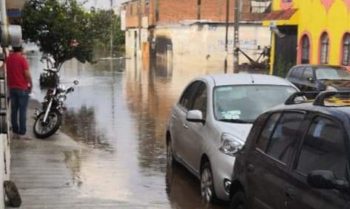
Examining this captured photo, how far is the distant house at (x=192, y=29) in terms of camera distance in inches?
2199

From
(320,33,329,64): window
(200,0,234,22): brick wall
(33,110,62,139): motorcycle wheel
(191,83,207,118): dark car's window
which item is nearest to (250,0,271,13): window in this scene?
(200,0,234,22): brick wall

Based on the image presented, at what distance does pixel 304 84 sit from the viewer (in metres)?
21.4

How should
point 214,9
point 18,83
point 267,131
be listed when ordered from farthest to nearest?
point 214,9 < point 18,83 < point 267,131

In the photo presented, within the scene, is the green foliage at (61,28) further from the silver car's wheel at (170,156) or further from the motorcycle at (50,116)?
the silver car's wheel at (170,156)

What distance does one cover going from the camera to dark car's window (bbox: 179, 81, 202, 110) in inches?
392

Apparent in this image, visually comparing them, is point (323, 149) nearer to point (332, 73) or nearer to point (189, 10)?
point (332, 73)

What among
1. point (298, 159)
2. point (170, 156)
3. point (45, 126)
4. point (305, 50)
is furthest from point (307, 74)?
point (298, 159)

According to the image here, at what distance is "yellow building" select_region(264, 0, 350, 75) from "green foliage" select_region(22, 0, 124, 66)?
9866 mm

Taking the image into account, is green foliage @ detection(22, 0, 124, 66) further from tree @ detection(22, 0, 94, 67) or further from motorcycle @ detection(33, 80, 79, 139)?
motorcycle @ detection(33, 80, 79, 139)

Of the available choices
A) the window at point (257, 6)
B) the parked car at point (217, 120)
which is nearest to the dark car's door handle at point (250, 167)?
the parked car at point (217, 120)

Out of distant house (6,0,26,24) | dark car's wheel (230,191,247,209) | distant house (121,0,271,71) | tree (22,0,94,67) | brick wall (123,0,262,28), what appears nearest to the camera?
dark car's wheel (230,191,247,209)

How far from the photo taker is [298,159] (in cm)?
506

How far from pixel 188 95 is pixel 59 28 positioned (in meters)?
16.8

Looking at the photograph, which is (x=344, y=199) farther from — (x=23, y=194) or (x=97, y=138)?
(x=97, y=138)
